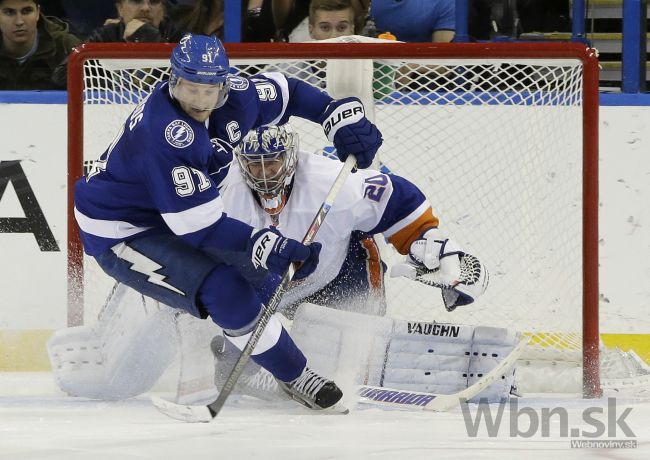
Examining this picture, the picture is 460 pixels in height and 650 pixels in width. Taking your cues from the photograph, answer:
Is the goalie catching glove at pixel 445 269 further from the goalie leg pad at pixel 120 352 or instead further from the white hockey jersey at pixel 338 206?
the goalie leg pad at pixel 120 352

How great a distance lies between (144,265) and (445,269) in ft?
2.85

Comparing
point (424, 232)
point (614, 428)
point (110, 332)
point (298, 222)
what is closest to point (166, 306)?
point (110, 332)

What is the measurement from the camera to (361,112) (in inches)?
141

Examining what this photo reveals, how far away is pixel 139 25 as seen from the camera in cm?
427

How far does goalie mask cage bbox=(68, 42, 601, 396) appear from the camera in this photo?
12.2ft

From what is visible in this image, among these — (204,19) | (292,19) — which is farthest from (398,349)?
(204,19)

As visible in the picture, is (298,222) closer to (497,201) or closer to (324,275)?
(324,275)

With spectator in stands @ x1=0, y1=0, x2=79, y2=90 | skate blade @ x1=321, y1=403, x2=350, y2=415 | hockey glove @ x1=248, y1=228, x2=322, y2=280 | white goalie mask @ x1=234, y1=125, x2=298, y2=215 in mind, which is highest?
spectator in stands @ x1=0, y1=0, x2=79, y2=90

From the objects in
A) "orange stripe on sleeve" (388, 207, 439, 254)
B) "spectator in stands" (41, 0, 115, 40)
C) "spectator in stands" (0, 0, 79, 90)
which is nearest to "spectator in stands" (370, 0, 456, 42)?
"orange stripe on sleeve" (388, 207, 439, 254)

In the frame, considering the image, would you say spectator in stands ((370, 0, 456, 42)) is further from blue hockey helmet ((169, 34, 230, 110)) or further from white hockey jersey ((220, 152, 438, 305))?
blue hockey helmet ((169, 34, 230, 110))

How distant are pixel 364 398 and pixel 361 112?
2.68 feet

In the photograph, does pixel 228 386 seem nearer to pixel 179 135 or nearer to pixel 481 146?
pixel 179 135

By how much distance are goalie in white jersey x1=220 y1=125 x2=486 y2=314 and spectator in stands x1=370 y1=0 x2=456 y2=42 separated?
0.78m

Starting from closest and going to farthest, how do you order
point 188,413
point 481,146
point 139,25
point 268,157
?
point 188,413 → point 268,157 → point 481,146 → point 139,25
